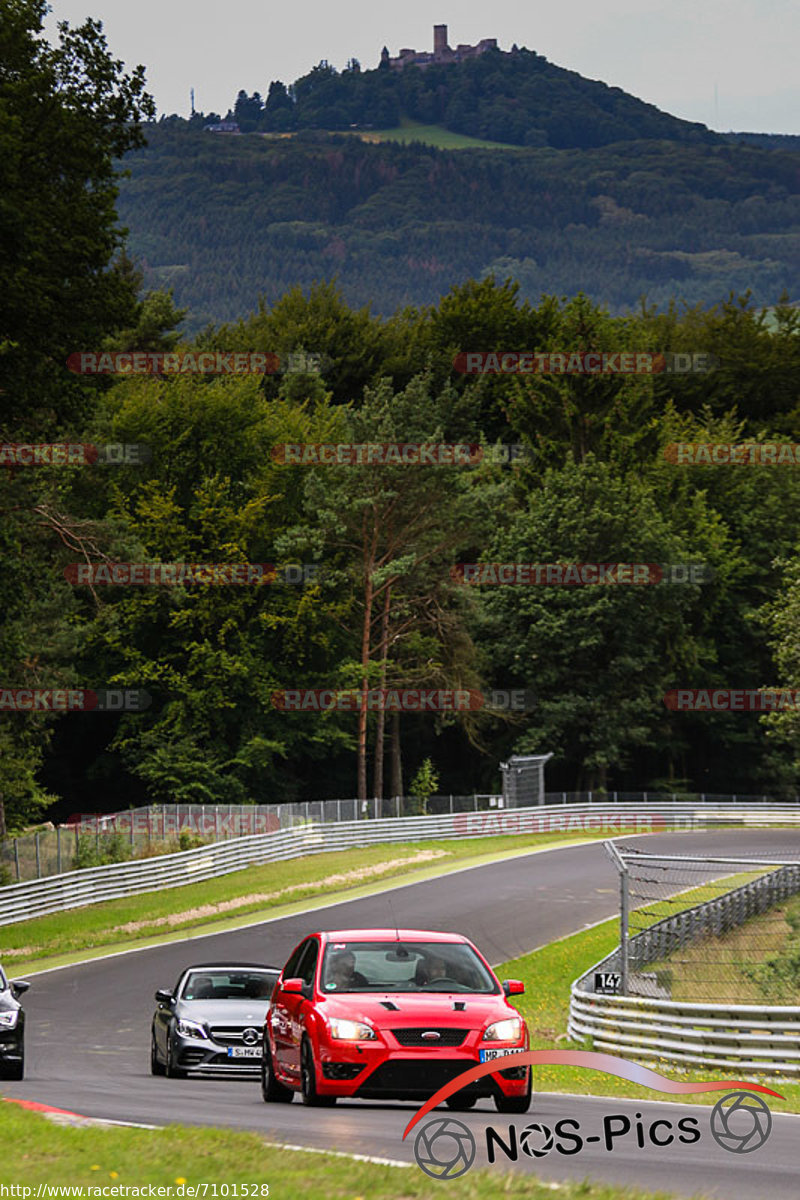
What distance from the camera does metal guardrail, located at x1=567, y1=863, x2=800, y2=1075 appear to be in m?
17.7

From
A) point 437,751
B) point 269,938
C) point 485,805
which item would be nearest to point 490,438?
point 437,751

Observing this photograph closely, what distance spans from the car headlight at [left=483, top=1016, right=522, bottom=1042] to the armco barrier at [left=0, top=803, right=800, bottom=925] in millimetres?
28576

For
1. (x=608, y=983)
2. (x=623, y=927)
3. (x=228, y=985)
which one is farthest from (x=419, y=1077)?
(x=608, y=983)

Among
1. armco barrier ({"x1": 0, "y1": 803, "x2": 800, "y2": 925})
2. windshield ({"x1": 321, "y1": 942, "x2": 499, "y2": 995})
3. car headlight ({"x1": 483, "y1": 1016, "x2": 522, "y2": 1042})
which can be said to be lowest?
armco barrier ({"x1": 0, "y1": 803, "x2": 800, "y2": 925})

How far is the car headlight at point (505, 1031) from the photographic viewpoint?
1243cm

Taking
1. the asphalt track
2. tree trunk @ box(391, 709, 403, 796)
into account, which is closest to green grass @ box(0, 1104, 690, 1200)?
the asphalt track

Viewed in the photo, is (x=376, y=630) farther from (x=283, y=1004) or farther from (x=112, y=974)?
(x=283, y=1004)

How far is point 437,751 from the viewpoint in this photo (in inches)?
3258

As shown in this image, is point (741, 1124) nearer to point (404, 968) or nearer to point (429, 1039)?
point (429, 1039)

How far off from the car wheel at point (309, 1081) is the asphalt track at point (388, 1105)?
0.18 metres

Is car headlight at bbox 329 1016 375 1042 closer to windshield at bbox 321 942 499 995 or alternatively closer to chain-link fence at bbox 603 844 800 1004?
windshield at bbox 321 942 499 995

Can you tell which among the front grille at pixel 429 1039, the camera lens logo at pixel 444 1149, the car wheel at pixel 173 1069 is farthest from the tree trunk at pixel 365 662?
the camera lens logo at pixel 444 1149

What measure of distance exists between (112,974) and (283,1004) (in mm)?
18699

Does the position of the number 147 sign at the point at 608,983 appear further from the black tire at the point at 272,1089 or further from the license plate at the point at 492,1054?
the license plate at the point at 492,1054
